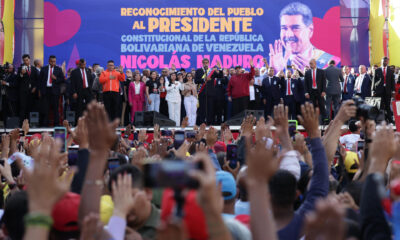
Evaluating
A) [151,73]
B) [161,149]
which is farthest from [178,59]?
[161,149]

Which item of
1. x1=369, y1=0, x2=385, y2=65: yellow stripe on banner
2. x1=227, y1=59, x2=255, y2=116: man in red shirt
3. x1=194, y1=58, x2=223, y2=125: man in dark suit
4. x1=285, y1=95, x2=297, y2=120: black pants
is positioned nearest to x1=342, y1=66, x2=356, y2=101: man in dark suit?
x1=285, y1=95, x2=297, y2=120: black pants

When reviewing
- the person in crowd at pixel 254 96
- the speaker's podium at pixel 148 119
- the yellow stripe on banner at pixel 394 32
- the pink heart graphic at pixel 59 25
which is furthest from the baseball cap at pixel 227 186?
the yellow stripe on banner at pixel 394 32

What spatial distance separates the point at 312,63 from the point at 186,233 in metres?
13.3

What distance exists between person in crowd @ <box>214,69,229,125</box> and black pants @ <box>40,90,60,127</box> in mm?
4059

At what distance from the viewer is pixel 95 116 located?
98.4 inches

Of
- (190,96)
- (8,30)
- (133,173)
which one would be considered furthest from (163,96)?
(133,173)

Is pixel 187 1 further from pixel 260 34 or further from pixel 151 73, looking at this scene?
pixel 151 73

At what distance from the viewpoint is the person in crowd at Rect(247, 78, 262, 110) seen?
15.4 meters

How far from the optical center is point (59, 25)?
2056 cm

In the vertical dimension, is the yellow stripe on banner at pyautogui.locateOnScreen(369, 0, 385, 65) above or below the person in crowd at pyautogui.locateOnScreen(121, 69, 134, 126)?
above

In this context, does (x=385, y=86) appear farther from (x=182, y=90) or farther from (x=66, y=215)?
(x=66, y=215)

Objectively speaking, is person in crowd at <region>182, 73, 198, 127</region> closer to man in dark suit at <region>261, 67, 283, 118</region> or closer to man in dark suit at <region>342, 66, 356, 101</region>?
man in dark suit at <region>261, 67, 283, 118</region>

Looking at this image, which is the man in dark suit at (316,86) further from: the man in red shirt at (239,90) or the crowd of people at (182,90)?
the man in red shirt at (239,90)

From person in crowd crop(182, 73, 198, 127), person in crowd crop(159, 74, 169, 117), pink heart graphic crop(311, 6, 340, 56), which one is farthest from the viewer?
pink heart graphic crop(311, 6, 340, 56)
